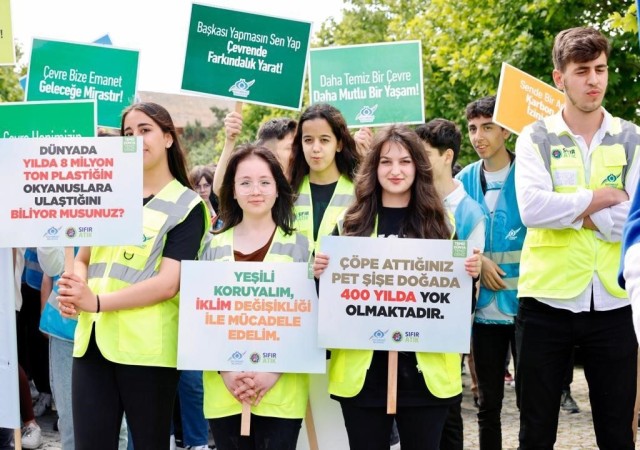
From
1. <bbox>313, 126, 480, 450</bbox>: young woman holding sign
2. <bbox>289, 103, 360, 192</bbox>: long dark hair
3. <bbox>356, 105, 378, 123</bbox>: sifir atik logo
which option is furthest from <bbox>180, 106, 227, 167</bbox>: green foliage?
<bbox>313, 126, 480, 450</bbox>: young woman holding sign

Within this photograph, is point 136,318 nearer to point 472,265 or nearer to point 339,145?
point 472,265

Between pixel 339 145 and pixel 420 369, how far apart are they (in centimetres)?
174

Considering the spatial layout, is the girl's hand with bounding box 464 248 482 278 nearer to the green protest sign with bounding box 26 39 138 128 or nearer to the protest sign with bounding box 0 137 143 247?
the protest sign with bounding box 0 137 143 247

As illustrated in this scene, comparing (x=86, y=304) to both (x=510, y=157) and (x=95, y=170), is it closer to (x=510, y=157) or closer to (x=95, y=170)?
(x=95, y=170)

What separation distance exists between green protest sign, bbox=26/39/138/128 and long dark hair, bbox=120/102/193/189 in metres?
2.44

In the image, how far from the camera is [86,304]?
4.71 meters

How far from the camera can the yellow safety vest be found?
469cm

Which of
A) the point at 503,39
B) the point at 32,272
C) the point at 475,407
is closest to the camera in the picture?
the point at 32,272

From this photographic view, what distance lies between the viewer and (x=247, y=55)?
6.76 m

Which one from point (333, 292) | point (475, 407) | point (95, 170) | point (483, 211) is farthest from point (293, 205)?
point (475, 407)

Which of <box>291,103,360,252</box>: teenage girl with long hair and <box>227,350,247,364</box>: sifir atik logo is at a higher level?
<box>291,103,360,252</box>: teenage girl with long hair

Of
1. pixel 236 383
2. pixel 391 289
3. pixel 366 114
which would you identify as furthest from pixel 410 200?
pixel 366 114

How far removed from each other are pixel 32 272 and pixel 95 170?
3527 millimetres

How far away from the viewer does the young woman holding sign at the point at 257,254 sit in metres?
4.85
